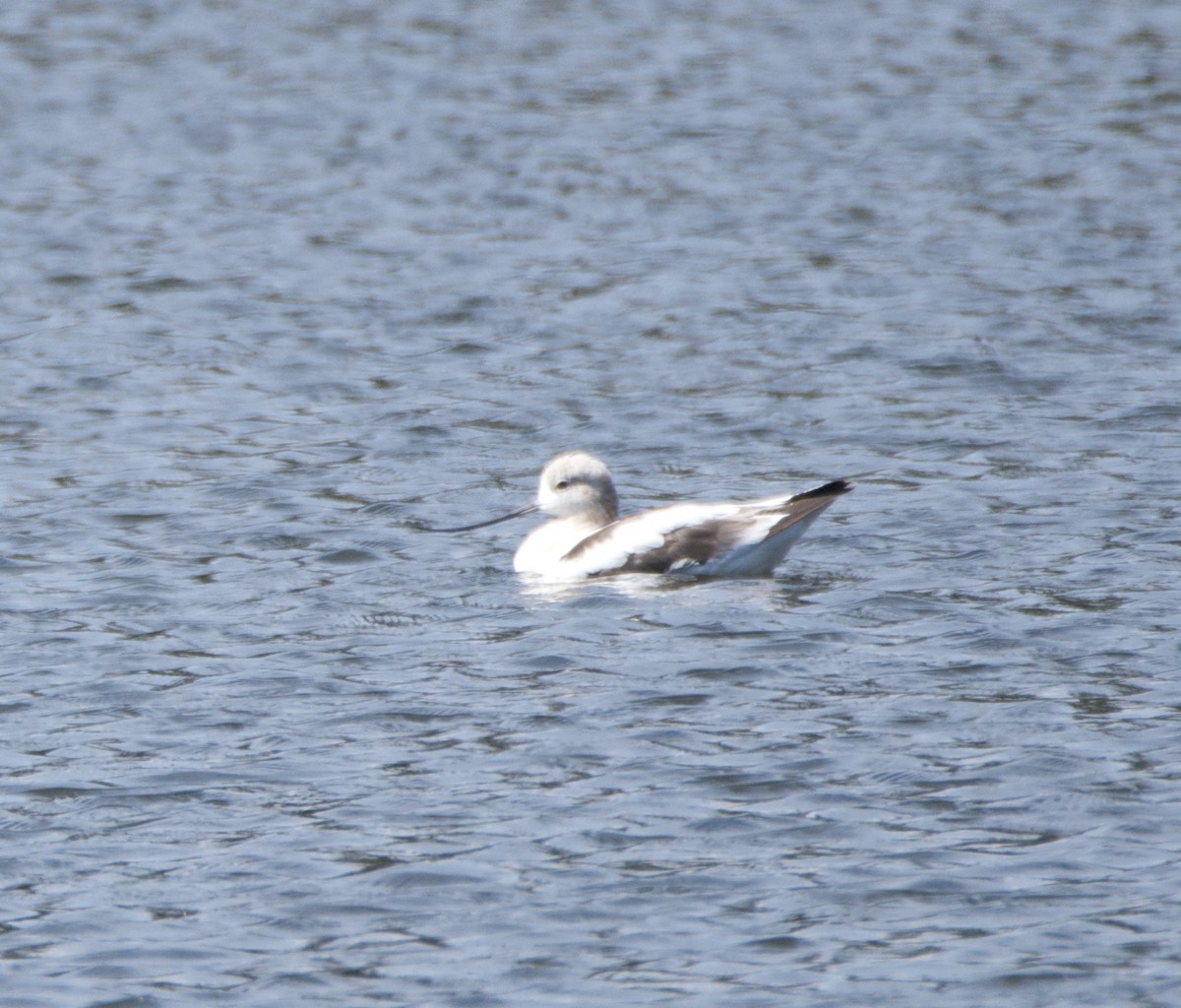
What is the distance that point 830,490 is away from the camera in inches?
427

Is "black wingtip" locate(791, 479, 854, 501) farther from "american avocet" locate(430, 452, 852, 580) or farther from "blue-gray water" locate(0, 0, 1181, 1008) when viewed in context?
"blue-gray water" locate(0, 0, 1181, 1008)

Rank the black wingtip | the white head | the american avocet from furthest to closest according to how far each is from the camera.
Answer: the white head
the american avocet
the black wingtip

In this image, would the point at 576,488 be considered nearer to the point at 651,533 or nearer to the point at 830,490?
the point at 651,533

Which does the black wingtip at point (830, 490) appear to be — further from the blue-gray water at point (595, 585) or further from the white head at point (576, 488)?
the white head at point (576, 488)

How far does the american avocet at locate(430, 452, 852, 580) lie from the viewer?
36.3 ft

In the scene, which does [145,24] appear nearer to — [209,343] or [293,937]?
[209,343]

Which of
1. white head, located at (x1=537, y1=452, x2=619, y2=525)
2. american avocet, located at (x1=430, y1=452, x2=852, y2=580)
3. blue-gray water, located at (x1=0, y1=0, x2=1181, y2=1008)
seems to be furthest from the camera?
white head, located at (x1=537, y1=452, x2=619, y2=525)

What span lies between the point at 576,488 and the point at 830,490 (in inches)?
63.2

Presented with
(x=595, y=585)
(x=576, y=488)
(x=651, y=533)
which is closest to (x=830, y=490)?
(x=651, y=533)

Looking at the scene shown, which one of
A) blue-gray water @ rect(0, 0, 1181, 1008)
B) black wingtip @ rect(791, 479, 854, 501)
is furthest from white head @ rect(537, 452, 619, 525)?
black wingtip @ rect(791, 479, 854, 501)

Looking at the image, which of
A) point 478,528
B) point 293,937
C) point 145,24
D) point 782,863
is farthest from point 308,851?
point 145,24

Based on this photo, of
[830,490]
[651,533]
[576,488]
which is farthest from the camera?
[576,488]

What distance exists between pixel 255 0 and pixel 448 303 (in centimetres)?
1532

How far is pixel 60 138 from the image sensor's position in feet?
78.1
